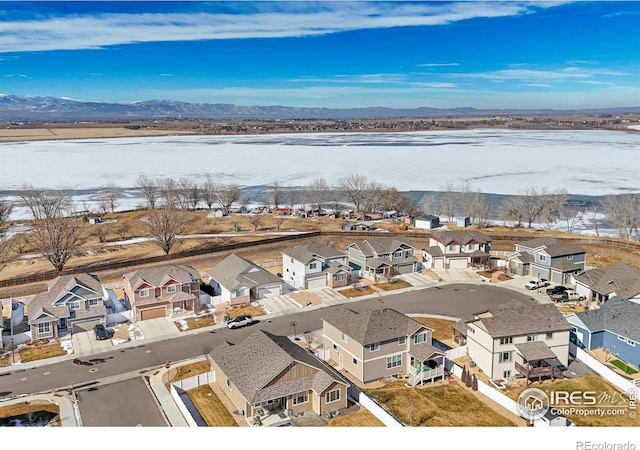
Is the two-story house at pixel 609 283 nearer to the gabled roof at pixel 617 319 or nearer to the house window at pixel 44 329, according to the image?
the gabled roof at pixel 617 319

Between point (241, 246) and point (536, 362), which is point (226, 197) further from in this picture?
point (536, 362)

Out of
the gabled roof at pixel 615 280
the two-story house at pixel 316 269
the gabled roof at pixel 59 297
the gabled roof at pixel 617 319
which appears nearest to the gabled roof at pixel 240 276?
the two-story house at pixel 316 269

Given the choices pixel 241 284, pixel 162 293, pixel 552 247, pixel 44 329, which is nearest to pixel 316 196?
pixel 552 247

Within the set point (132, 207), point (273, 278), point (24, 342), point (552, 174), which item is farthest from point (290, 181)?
point (24, 342)

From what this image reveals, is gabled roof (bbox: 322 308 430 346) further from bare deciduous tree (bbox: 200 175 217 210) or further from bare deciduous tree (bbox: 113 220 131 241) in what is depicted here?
bare deciduous tree (bbox: 200 175 217 210)

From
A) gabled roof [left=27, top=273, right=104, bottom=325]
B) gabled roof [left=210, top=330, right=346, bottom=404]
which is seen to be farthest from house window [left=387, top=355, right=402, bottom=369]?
gabled roof [left=27, top=273, right=104, bottom=325]
